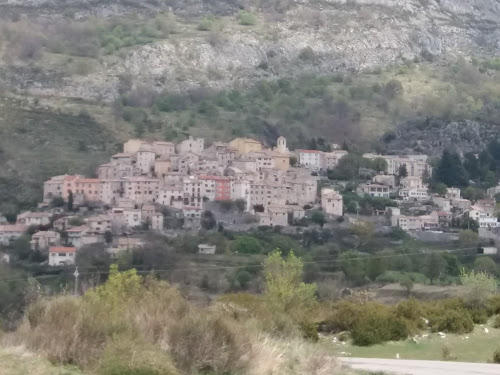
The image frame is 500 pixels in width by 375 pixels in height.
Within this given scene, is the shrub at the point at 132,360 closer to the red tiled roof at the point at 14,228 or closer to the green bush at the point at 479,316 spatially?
the green bush at the point at 479,316

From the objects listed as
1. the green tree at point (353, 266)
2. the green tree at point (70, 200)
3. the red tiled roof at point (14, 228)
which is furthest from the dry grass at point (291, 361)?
the green tree at point (70, 200)

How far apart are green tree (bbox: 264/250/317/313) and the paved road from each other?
12.9 feet

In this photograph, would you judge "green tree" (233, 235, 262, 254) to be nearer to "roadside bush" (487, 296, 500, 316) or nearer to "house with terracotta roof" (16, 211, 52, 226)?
"house with terracotta roof" (16, 211, 52, 226)

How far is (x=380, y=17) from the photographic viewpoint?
3189 inches

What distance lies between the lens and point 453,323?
1614 cm

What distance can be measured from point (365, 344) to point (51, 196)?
3143 cm

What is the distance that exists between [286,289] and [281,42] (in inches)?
2241

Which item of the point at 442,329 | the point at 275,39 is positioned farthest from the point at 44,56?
the point at 442,329

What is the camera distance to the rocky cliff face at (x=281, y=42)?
66.5 metres

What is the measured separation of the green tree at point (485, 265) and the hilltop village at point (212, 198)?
4.95 meters

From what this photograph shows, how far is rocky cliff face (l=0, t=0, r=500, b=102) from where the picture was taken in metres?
66.5

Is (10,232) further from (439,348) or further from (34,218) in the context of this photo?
(439,348)

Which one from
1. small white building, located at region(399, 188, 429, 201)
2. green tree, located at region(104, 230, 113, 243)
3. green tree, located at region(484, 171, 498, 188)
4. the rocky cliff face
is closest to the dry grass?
green tree, located at region(104, 230, 113, 243)

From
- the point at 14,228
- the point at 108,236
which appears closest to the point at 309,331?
the point at 108,236
